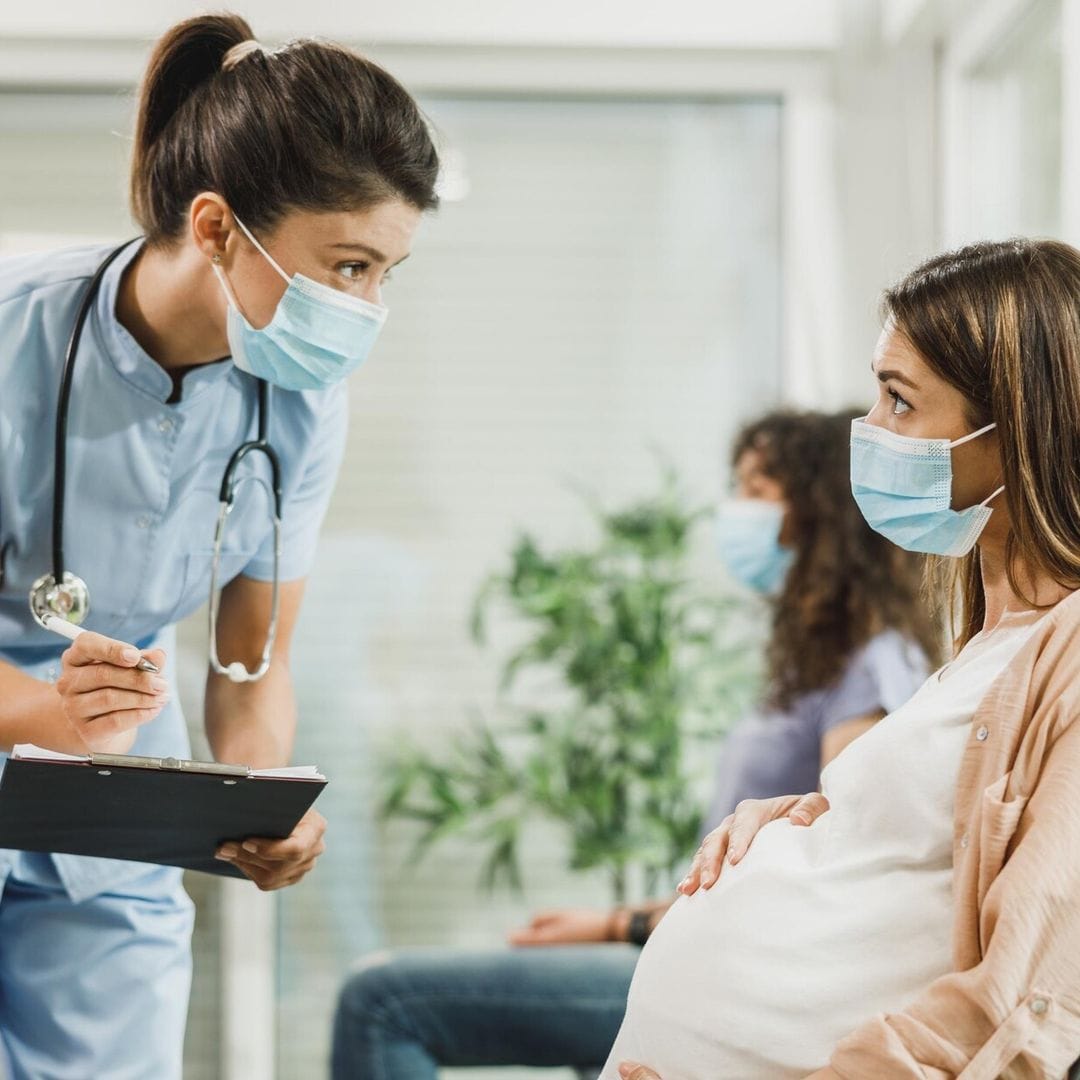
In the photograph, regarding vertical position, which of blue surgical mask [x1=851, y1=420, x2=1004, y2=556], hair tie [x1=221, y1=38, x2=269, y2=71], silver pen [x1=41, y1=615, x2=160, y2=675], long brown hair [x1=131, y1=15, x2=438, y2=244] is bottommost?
silver pen [x1=41, y1=615, x2=160, y2=675]

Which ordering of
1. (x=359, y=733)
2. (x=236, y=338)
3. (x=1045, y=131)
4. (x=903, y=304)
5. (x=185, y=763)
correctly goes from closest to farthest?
(x=185, y=763) < (x=903, y=304) < (x=236, y=338) < (x=1045, y=131) < (x=359, y=733)

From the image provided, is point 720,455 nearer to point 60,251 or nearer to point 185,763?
point 60,251

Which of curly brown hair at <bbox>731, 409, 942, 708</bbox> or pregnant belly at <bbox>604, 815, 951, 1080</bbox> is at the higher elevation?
curly brown hair at <bbox>731, 409, 942, 708</bbox>

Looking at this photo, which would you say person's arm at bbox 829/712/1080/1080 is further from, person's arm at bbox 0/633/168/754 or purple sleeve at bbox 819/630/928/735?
purple sleeve at bbox 819/630/928/735

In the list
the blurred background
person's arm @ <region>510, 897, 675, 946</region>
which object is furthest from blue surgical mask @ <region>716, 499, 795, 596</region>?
person's arm @ <region>510, 897, 675, 946</region>

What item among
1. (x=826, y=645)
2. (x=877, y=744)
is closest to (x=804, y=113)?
(x=826, y=645)

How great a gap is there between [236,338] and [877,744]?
2.47ft

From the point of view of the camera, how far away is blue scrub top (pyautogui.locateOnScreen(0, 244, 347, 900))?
1.36 meters

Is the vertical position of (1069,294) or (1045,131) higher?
(1045,131)

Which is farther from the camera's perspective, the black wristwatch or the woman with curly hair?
the black wristwatch

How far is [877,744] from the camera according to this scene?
112 cm

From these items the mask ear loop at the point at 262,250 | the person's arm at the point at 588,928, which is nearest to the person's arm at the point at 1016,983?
the mask ear loop at the point at 262,250

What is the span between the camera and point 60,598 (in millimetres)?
1315

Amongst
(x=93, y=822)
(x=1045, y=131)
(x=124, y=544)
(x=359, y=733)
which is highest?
(x=1045, y=131)
